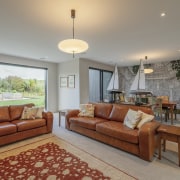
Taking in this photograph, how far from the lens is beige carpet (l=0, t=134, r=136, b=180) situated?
2041 mm

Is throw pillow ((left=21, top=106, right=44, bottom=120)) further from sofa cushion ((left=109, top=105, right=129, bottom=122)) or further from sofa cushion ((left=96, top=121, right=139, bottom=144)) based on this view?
sofa cushion ((left=109, top=105, right=129, bottom=122))

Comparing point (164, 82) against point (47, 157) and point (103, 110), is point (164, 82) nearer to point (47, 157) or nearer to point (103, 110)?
point (103, 110)

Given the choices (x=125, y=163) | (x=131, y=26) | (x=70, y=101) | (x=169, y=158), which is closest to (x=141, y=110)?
(x=169, y=158)

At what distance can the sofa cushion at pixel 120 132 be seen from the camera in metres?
2.62

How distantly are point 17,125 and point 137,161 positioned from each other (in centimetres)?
281

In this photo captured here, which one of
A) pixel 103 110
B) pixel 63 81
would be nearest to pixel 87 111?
pixel 103 110

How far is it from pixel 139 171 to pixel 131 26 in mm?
2815

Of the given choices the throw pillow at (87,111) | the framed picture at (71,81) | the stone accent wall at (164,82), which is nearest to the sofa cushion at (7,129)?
the throw pillow at (87,111)

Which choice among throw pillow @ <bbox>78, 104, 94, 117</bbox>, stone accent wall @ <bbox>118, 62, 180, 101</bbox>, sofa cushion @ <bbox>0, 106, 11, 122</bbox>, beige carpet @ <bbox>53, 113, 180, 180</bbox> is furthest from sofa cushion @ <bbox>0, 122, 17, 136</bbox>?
stone accent wall @ <bbox>118, 62, 180, 101</bbox>

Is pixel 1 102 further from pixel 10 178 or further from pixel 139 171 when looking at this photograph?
pixel 139 171

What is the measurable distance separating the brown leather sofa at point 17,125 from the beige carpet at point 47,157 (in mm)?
167

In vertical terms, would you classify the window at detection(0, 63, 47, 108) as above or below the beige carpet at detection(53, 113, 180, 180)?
above

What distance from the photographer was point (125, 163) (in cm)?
239

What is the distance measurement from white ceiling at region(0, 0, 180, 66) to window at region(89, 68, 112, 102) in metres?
3.08
